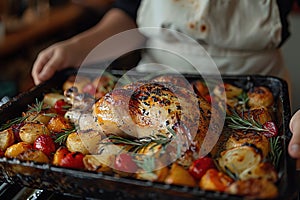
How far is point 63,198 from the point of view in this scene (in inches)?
50.1

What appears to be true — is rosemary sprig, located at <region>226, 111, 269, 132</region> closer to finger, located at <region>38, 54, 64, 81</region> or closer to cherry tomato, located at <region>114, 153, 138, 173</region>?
cherry tomato, located at <region>114, 153, 138, 173</region>

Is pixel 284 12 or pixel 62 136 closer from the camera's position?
pixel 62 136

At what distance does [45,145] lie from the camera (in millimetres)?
1265

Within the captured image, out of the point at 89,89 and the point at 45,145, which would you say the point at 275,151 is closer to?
the point at 45,145

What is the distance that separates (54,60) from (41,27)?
1945 mm

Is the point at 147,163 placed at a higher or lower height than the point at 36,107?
lower

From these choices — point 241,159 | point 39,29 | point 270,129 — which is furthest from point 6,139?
point 39,29

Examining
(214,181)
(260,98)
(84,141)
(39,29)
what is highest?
(39,29)

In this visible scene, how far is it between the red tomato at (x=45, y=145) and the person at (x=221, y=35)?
58 centimetres

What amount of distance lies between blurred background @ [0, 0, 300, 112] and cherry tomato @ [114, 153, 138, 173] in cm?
212

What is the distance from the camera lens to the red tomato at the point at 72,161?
1153mm

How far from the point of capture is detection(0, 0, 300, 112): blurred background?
343cm

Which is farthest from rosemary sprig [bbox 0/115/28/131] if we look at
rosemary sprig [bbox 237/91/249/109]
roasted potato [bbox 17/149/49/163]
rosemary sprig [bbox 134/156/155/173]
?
rosemary sprig [bbox 237/91/249/109]

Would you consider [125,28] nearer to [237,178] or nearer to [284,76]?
[284,76]
